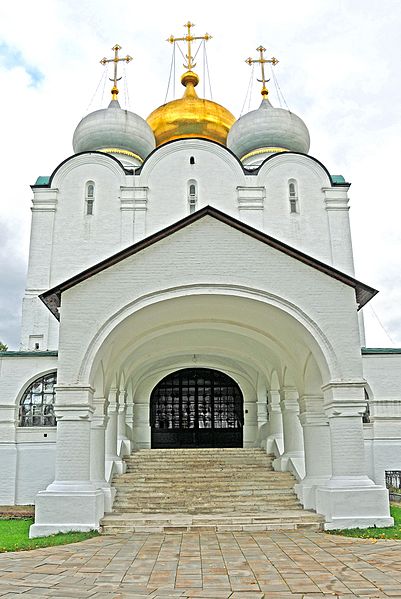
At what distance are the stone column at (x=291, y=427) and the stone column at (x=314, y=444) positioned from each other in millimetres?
1443

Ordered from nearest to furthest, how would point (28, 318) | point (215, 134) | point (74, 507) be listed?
point (74, 507) → point (28, 318) → point (215, 134)

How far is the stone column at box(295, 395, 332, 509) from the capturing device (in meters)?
10.9

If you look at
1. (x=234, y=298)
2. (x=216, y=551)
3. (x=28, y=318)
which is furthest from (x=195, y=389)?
(x=216, y=551)

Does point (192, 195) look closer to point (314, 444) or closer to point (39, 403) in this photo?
point (39, 403)

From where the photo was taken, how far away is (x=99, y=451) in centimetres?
1068

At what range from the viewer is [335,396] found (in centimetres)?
966

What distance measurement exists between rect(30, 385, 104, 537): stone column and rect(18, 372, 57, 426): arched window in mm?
5294

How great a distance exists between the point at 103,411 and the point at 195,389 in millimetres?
6904

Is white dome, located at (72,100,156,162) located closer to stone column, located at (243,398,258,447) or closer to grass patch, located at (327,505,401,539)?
stone column, located at (243,398,258,447)

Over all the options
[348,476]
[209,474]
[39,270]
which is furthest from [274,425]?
[39,270]

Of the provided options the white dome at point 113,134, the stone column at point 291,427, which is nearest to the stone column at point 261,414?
the stone column at point 291,427

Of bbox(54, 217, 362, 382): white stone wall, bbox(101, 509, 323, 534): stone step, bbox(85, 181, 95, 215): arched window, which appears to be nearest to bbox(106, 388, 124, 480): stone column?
bbox(101, 509, 323, 534): stone step

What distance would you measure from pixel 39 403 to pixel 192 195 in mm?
8217

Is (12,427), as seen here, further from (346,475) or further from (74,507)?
(346,475)
